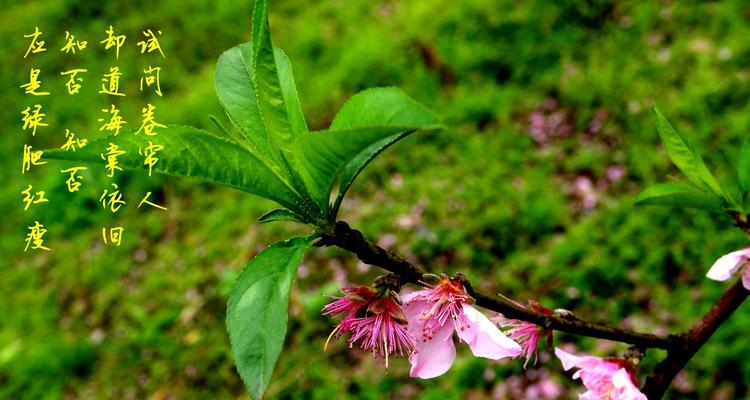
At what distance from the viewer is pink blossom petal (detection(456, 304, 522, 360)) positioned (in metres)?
0.61

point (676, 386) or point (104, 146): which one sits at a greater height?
point (104, 146)

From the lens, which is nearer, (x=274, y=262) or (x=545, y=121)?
(x=274, y=262)

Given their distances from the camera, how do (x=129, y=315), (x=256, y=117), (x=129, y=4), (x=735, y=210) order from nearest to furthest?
(x=256, y=117) → (x=735, y=210) → (x=129, y=315) → (x=129, y=4)

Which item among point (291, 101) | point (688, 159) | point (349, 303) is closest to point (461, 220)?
point (688, 159)

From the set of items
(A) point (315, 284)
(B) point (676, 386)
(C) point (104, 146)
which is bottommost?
(A) point (315, 284)

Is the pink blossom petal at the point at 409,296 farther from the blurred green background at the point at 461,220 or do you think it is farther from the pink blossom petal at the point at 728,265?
the blurred green background at the point at 461,220

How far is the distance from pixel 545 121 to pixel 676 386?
57.5 inches

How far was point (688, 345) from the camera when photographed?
2.22 feet

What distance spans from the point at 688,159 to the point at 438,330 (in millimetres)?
384

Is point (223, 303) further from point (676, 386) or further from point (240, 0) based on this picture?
point (240, 0)

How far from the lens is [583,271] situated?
228 centimetres

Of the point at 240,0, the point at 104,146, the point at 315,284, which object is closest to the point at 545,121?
the point at 315,284

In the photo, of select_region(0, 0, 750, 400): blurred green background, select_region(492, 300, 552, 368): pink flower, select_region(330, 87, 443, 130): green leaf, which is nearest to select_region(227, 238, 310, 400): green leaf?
select_region(330, 87, 443, 130): green leaf

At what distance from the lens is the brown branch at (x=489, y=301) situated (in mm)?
549
